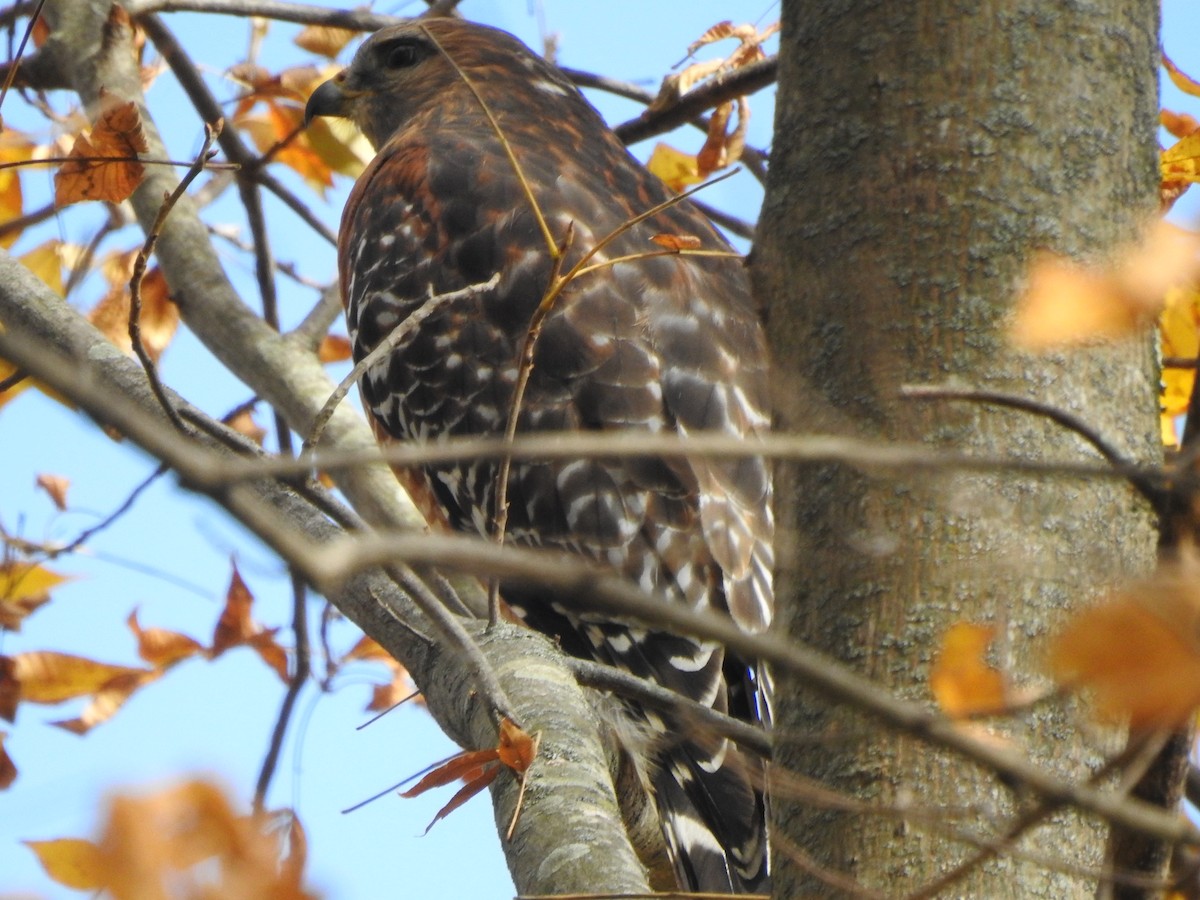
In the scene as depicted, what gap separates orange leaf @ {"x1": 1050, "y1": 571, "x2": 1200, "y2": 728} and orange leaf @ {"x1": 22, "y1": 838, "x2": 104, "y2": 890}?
0.63 metres

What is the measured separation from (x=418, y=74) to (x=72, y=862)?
16.8ft

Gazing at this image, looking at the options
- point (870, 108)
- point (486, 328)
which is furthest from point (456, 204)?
point (870, 108)

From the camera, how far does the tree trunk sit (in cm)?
181

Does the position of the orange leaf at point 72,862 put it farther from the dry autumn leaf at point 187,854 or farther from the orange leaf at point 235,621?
the orange leaf at point 235,621

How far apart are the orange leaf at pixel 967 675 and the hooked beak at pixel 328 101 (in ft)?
13.7

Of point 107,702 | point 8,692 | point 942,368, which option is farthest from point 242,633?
point 942,368

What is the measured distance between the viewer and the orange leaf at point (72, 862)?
923 millimetres

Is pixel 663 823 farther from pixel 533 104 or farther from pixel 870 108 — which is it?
pixel 533 104

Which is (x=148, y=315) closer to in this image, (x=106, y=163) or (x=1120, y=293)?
(x=106, y=163)

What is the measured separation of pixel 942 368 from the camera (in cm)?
191

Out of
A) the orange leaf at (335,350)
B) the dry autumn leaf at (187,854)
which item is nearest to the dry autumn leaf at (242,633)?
the orange leaf at (335,350)

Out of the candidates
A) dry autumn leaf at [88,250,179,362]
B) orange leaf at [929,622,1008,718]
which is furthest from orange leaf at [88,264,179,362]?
orange leaf at [929,622,1008,718]

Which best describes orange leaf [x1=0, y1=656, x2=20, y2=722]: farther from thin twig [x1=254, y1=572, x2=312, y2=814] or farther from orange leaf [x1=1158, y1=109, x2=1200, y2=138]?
orange leaf [x1=1158, y1=109, x2=1200, y2=138]

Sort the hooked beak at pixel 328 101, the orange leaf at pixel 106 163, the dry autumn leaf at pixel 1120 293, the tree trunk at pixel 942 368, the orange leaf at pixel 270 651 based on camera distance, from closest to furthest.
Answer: the dry autumn leaf at pixel 1120 293 < the tree trunk at pixel 942 368 < the orange leaf at pixel 106 163 < the orange leaf at pixel 270 651 < the hooked beak at pixel 328 101
